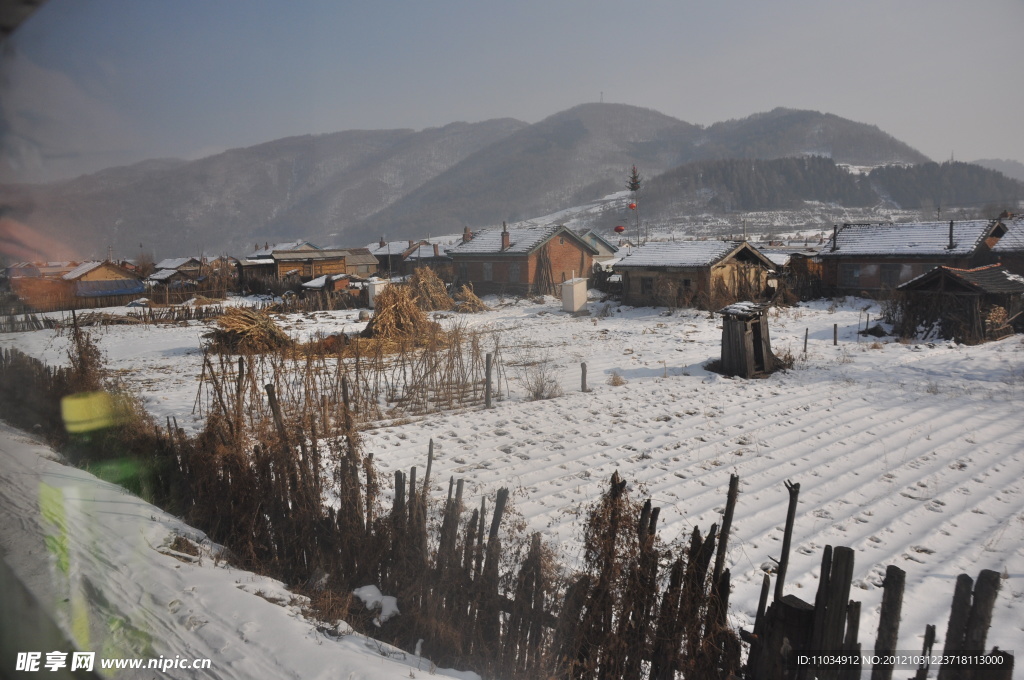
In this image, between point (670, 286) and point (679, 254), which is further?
point (679, 254)

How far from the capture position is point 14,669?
1.52 meters

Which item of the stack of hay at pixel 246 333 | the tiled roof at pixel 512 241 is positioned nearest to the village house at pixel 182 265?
the tiled roof at pixel 512 241

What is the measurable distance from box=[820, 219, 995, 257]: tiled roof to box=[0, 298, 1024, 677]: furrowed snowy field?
40.5ft

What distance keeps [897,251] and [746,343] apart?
20.0 m

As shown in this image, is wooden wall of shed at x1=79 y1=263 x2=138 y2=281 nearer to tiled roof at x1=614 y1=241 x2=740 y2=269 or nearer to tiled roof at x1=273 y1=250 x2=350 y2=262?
tiled roof at x1=273 y1=250 x2=350 y2=262

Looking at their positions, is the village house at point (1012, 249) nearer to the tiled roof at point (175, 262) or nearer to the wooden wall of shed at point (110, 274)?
the wooden wall of shed at point (110, 274)

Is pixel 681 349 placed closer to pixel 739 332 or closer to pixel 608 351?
pixel 608 351

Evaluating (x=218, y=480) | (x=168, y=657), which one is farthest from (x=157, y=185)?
(x=168, y=657)

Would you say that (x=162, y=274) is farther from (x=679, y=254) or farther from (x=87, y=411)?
(x=87, y=411)

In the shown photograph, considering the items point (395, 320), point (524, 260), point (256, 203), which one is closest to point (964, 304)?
point (395, 320)

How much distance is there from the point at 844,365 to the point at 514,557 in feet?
44.8

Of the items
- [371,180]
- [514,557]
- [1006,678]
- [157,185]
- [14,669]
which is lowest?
[514,557]

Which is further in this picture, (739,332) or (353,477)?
(739,332)

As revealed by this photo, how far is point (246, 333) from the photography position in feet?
56.0
